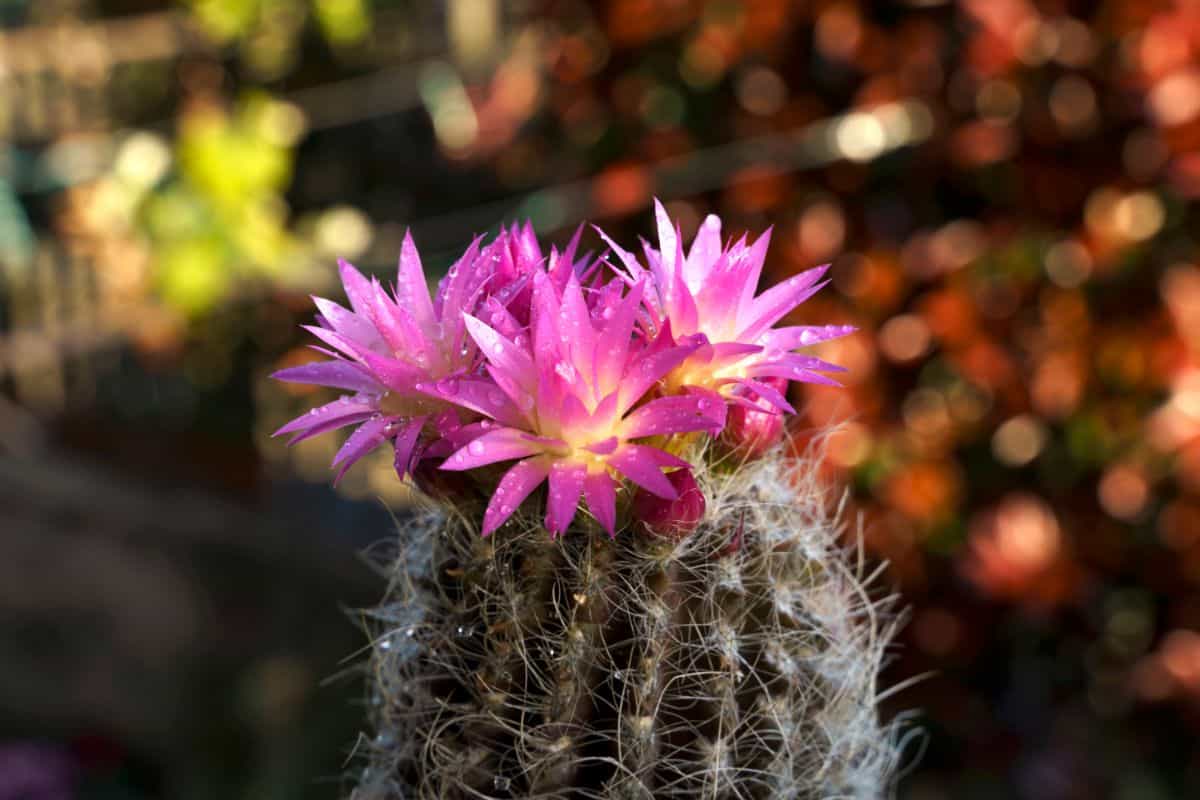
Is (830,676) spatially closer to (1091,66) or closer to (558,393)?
(558,393)

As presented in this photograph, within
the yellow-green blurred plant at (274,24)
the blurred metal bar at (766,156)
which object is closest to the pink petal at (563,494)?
the blurred metal bar at (766,156)

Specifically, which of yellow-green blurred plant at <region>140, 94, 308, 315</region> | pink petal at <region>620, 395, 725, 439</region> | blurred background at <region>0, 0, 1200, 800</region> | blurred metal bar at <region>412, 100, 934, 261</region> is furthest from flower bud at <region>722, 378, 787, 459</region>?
yellow-green blurred plant at <region>140, 94, 308, 315</region>

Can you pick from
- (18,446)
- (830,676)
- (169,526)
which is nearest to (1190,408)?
(830,676)

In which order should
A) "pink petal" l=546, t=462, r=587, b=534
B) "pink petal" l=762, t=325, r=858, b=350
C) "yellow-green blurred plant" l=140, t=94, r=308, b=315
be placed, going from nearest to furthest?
"pink petal" l=546, t=462, r=587, b=534, "pink petal" l=762, t=325, r=858, b=350, "yellow-green blurred plant" l=140, t=94, r=308, b=315

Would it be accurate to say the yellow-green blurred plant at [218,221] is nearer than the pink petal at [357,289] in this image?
No

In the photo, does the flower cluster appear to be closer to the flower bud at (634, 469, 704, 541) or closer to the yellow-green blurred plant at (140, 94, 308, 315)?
the flower bud at (634, 469, 704, 541)

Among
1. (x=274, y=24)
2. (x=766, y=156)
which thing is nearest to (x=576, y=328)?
(x=766, y=156)

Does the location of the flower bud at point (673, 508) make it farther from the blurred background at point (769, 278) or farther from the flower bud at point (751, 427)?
the blurred background at point (769, 278)

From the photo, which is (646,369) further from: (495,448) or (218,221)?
(218,221)
